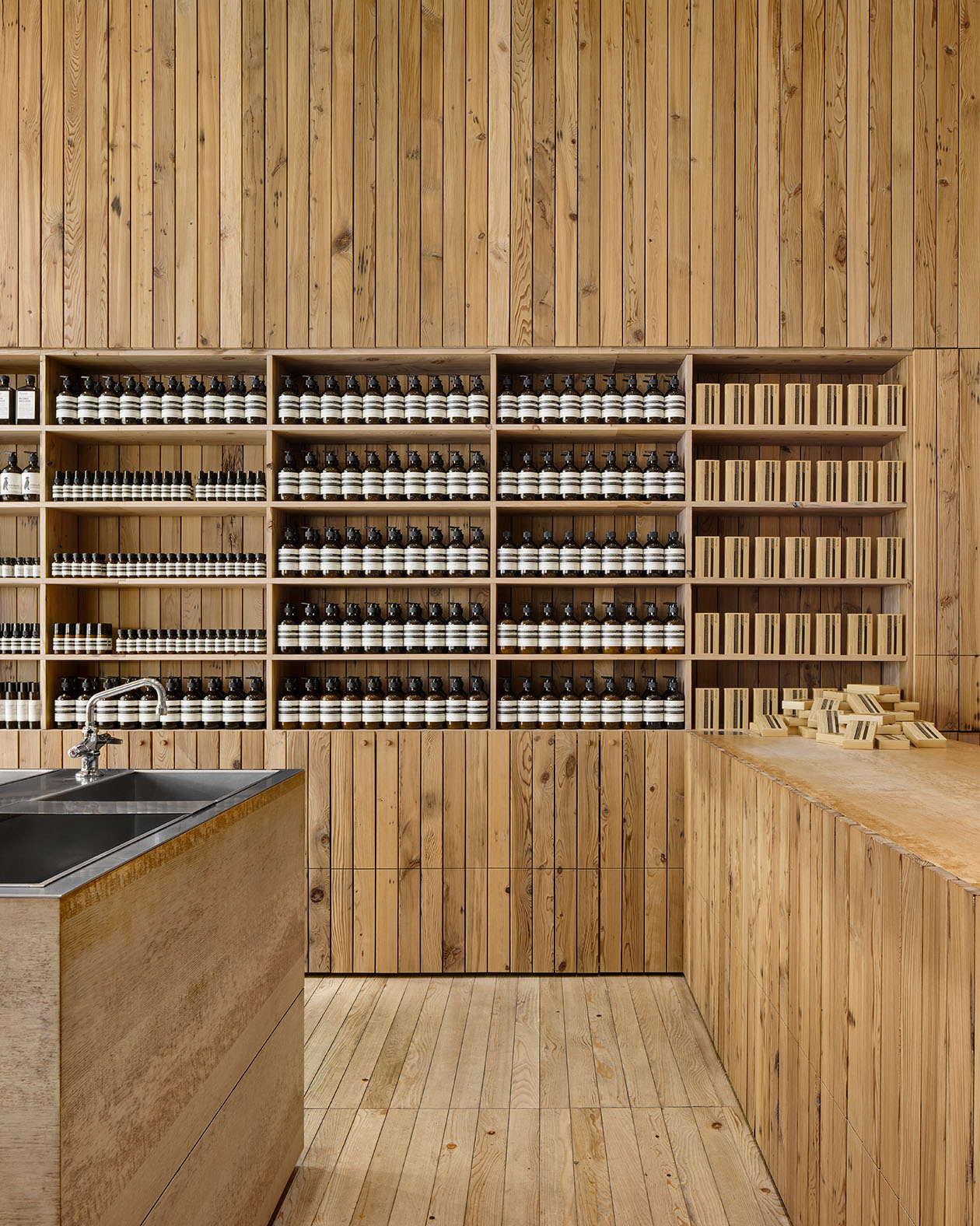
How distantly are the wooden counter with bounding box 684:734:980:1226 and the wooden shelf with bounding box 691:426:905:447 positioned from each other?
1328 mm

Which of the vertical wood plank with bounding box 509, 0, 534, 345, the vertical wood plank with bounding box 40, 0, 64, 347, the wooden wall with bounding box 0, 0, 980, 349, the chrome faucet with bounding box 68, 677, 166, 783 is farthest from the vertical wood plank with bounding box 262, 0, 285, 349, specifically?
the chrome faucet with bounding box 68, 677, 166, 783

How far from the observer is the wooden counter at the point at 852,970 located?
1.17 meters

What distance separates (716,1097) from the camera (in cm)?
240

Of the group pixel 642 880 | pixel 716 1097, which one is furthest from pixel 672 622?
pixel 716 1097

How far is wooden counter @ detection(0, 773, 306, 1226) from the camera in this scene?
1013 millimetres

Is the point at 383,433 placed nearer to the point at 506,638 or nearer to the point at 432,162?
the point at 506,638

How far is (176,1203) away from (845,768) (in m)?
1.79

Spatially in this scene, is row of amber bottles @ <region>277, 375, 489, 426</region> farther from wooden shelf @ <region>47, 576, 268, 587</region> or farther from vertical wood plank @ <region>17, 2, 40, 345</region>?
vertical wood plank @ <region>17, 2, 40, 345</region>

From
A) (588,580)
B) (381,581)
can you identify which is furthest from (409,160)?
(588,580)

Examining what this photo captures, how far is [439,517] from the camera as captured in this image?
370 centimetres

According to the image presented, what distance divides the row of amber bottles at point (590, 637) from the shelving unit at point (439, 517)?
0.04 metres

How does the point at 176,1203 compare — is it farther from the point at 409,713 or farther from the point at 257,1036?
the point at 409,713

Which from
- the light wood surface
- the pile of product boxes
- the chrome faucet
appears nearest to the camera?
the light wood surface

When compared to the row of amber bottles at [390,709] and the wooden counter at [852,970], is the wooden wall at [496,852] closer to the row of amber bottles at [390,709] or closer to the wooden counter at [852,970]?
the row of amber bottles at [390,709]
